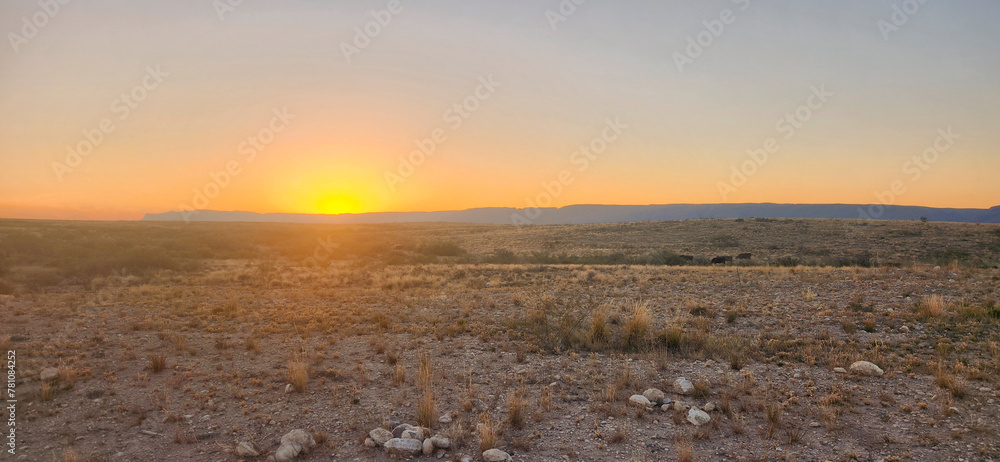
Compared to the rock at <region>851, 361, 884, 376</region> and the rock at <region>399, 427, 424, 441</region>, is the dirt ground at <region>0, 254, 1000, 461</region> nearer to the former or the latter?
the rock at <region>851, 361, 884, 376</region>

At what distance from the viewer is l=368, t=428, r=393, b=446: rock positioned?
5.56 meters

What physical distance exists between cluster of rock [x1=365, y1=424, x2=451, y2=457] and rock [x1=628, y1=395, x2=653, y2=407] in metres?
2.83

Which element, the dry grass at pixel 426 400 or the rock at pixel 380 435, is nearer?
the rock at pixel 380 435

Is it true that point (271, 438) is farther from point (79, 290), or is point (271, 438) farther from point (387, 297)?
point (79, 290)

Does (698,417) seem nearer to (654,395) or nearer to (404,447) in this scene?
(654,395)

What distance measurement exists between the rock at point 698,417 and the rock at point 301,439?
4936mm

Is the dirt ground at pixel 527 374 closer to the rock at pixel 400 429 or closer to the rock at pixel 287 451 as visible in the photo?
the rock at pixel 287 451

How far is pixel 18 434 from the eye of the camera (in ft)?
19.2

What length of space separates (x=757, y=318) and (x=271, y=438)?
36.7 feet

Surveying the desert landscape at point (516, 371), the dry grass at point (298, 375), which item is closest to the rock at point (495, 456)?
the desert landscape at point (516, 371)

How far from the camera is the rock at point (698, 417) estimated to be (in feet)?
19.5

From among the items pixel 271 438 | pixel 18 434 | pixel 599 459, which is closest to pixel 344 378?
pixel 271 438

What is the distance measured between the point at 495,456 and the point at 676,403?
2.88 metres

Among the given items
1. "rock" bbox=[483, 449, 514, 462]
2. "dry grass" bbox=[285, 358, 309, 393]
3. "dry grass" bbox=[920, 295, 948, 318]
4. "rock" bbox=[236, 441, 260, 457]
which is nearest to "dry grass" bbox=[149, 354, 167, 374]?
"dry grass" bbox=[285, 358, 309, 393]
